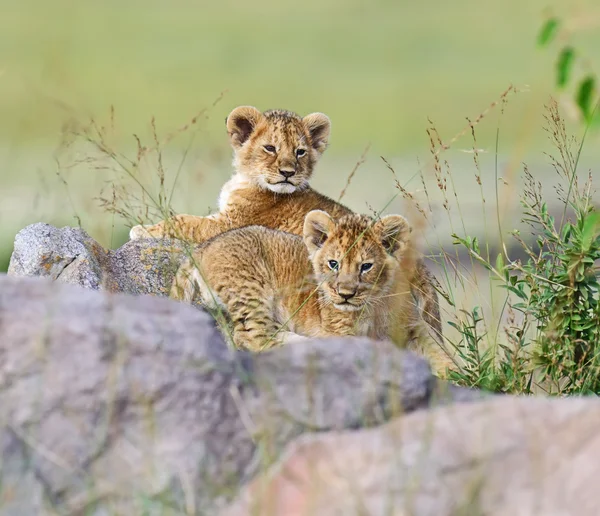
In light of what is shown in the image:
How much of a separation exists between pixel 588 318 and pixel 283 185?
308cm

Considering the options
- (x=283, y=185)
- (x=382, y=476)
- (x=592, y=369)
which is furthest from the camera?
(x=283, y=185)

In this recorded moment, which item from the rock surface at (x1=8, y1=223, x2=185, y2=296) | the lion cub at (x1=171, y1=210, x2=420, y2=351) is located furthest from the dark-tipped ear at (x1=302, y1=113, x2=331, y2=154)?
the rock surface at (x1=8, y1=223, x2=185, y2=296)

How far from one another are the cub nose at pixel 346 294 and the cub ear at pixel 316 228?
19.6 inches

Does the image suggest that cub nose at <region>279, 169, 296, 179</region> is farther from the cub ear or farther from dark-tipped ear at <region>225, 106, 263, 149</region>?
the cub ear

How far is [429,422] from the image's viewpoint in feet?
11.0

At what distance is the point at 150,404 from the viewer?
11.5 ft

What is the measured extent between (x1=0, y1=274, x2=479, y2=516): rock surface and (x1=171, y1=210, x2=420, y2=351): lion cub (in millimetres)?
2333

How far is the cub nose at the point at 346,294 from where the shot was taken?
6.06 meters

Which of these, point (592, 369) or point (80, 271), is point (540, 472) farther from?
point (80, 271)

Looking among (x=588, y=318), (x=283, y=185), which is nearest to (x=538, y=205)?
(x=588, y=318)

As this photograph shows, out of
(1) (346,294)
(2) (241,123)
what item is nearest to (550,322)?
(1) (346,294)

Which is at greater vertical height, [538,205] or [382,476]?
[538,205]

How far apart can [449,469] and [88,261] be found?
13.4ft

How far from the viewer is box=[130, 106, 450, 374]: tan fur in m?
7.75
